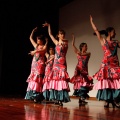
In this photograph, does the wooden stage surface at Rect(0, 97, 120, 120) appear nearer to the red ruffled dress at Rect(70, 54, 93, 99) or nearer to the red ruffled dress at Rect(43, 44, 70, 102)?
the red ruffled dress at Rect(43, 44, 70, 102)

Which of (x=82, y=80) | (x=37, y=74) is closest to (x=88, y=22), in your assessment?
(x=82, y=80)

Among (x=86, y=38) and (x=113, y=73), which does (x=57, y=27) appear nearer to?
(x=86, y=38)

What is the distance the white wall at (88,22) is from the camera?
18.1 ft

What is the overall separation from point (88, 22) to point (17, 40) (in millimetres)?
2128

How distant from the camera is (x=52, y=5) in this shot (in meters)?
6.96

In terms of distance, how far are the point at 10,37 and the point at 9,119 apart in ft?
18.2

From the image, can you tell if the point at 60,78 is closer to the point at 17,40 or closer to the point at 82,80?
the point at 82,80

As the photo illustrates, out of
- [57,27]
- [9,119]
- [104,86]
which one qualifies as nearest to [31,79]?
[104,86]

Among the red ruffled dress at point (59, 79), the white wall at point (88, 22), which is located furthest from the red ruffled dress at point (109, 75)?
the white wall at point (88, 22)

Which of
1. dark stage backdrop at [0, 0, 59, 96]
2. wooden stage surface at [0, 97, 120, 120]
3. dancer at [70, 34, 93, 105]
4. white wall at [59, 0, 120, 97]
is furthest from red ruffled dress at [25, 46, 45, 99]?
dark stage backdrop at [0, 0, 59, 96]

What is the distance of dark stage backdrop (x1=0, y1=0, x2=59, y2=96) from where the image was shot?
677cm

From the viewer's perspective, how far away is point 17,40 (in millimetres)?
6984

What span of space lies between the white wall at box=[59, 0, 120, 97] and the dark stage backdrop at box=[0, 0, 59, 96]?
470 millimetres

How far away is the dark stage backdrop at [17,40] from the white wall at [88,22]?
47cm
